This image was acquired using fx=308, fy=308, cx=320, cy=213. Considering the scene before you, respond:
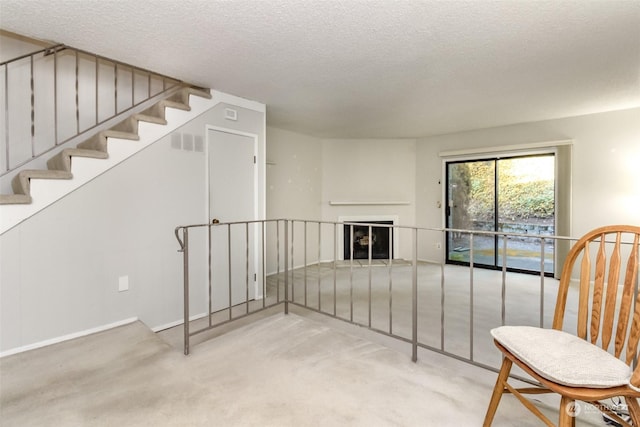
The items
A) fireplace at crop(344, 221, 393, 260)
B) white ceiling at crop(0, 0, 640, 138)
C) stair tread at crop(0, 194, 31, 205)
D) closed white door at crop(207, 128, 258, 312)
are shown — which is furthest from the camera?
fireplace at crop(344, 221, 393, 260)

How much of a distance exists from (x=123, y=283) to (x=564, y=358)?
9.91 ft

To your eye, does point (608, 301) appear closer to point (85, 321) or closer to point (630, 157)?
point (85, 321)

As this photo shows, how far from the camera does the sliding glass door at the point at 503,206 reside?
4.74 m

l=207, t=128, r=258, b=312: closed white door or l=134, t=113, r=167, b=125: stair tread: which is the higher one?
l=134, t=113, r=167, b=125: stair tread

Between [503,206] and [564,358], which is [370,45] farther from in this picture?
[503,206]

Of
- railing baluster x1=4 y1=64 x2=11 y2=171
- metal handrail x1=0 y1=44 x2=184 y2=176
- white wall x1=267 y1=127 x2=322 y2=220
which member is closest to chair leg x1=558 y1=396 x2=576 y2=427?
metal handrail x1=0 y1=44 x2=184 y2=176

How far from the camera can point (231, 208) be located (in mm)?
3451

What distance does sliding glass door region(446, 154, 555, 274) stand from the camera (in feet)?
15.6

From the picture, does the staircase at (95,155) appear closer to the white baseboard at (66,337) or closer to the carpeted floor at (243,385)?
the white baseboard at (66,337)

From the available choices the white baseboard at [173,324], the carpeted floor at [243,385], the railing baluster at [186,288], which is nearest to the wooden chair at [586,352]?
the carpeted floor at [243,385]

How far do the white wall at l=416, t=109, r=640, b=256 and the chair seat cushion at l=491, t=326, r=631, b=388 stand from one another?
3908mm

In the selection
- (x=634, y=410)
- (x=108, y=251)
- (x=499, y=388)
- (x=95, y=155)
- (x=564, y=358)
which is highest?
(x=95, y=155)

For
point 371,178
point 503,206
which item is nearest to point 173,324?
point 371,178

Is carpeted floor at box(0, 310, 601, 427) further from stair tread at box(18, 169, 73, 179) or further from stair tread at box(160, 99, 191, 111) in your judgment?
stair tread at box(160, 99, 191, 111)
